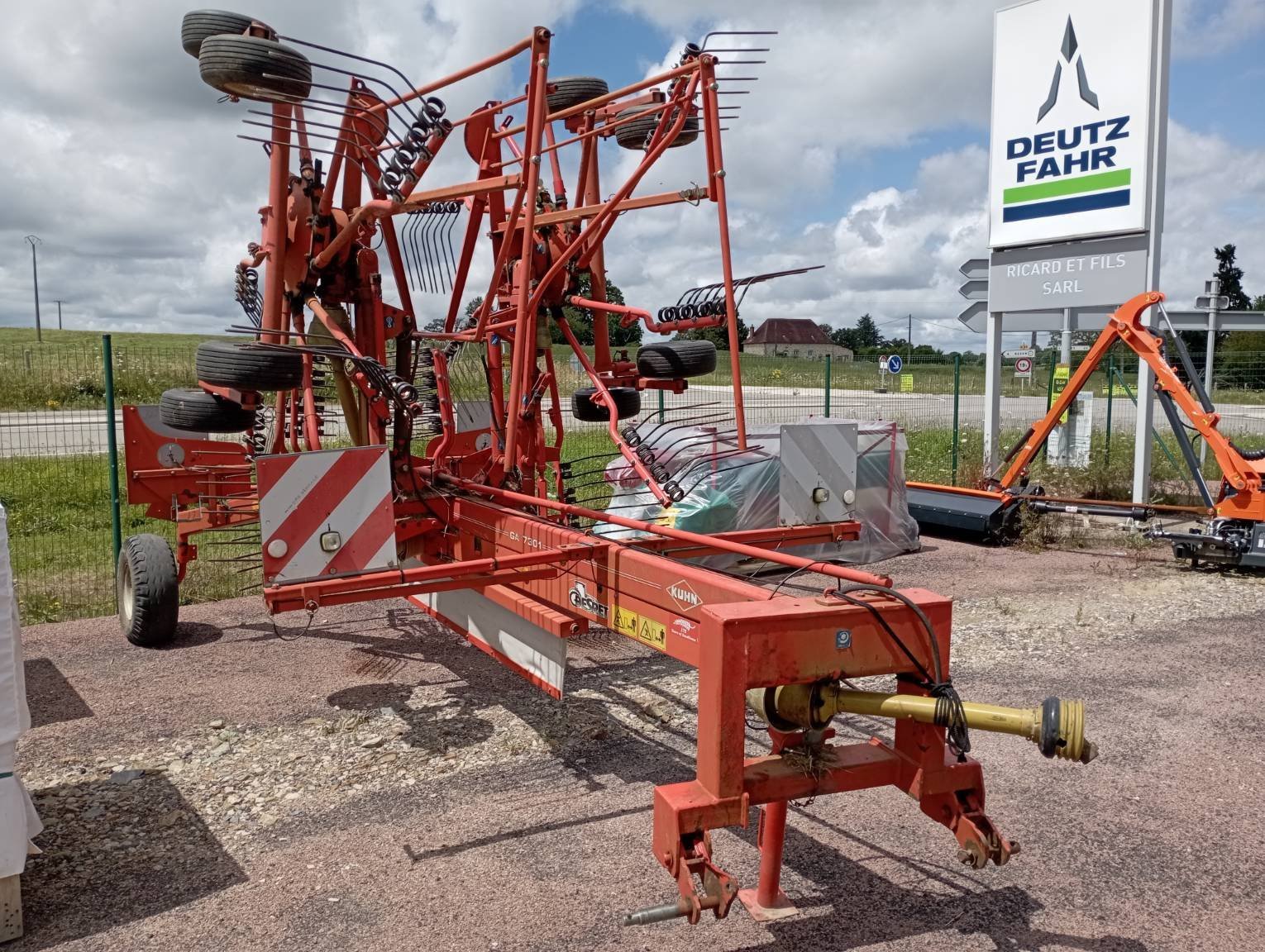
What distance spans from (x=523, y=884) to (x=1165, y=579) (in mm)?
6843

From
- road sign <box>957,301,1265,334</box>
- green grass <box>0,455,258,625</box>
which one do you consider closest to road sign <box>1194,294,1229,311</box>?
road sign <box>957,301,1265,334</box>

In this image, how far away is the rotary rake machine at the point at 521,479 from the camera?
2.61 m

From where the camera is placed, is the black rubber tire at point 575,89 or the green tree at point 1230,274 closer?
the black rubber tire at point 575,89

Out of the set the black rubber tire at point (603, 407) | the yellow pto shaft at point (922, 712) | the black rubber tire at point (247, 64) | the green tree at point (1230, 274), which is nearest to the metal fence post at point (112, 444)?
the black rubber tire at point (603, 407)

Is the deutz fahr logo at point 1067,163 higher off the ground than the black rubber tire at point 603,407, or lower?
higher

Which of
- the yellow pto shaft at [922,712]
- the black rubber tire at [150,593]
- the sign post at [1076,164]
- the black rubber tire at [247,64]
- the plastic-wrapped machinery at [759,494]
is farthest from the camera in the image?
the sign post at [1076,164]

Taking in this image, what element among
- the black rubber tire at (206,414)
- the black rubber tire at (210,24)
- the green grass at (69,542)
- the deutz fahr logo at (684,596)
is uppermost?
the black rubber tire at (210,24)

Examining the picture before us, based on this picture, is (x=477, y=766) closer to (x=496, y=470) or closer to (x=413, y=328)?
(x=496, y=470)

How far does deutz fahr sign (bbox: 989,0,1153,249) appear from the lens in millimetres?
10461

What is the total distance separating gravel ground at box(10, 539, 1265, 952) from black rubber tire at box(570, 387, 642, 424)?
151 cm

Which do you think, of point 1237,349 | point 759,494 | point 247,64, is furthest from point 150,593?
point 1237,349

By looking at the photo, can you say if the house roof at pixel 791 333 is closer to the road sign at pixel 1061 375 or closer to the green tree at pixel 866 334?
the green tree at pixel 866 334

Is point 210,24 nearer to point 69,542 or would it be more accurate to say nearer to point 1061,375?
point 69,542

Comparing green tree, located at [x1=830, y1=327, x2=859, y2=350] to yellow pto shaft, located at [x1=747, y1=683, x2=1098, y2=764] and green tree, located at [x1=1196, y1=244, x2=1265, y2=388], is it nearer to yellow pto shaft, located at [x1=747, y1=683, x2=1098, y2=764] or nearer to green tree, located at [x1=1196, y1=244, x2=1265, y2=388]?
green tree, located at [x1=1196, y1=244, x2=1265, y2=388]
